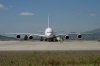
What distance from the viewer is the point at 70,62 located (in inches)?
760

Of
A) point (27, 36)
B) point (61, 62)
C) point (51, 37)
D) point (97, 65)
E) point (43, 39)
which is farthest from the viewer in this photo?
point (27, 36)

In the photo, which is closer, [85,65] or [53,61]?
[85,65]

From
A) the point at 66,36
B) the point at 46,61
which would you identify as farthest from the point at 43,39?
the point at 46,61

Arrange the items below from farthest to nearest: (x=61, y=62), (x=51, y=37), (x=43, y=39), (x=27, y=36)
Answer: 1. (x=27, y=36)
2. (x=43, y=39)
3. (x=51, y=37)
4. (x=61, y=62)

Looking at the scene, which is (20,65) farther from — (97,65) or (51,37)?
(51,37)

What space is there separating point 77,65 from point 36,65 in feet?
8.10

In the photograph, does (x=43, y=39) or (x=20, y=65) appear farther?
(x=43, y=39)

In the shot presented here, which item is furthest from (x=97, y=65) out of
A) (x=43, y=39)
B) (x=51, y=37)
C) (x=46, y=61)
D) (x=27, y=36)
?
(x=27, y=36)

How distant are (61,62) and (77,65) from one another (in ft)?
6.40

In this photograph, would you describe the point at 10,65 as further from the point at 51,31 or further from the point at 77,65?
the point at 51,31

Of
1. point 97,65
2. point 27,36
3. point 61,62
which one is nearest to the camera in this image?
point 97,65

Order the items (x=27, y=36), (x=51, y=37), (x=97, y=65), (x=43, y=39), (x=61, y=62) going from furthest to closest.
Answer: (x=27, y=36) → (x=43, y=39) → (x=51, y=37) → (x=61, y=62) → (x=97, y=65)

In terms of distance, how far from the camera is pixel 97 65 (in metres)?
16.7

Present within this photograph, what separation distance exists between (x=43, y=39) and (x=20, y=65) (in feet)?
227
